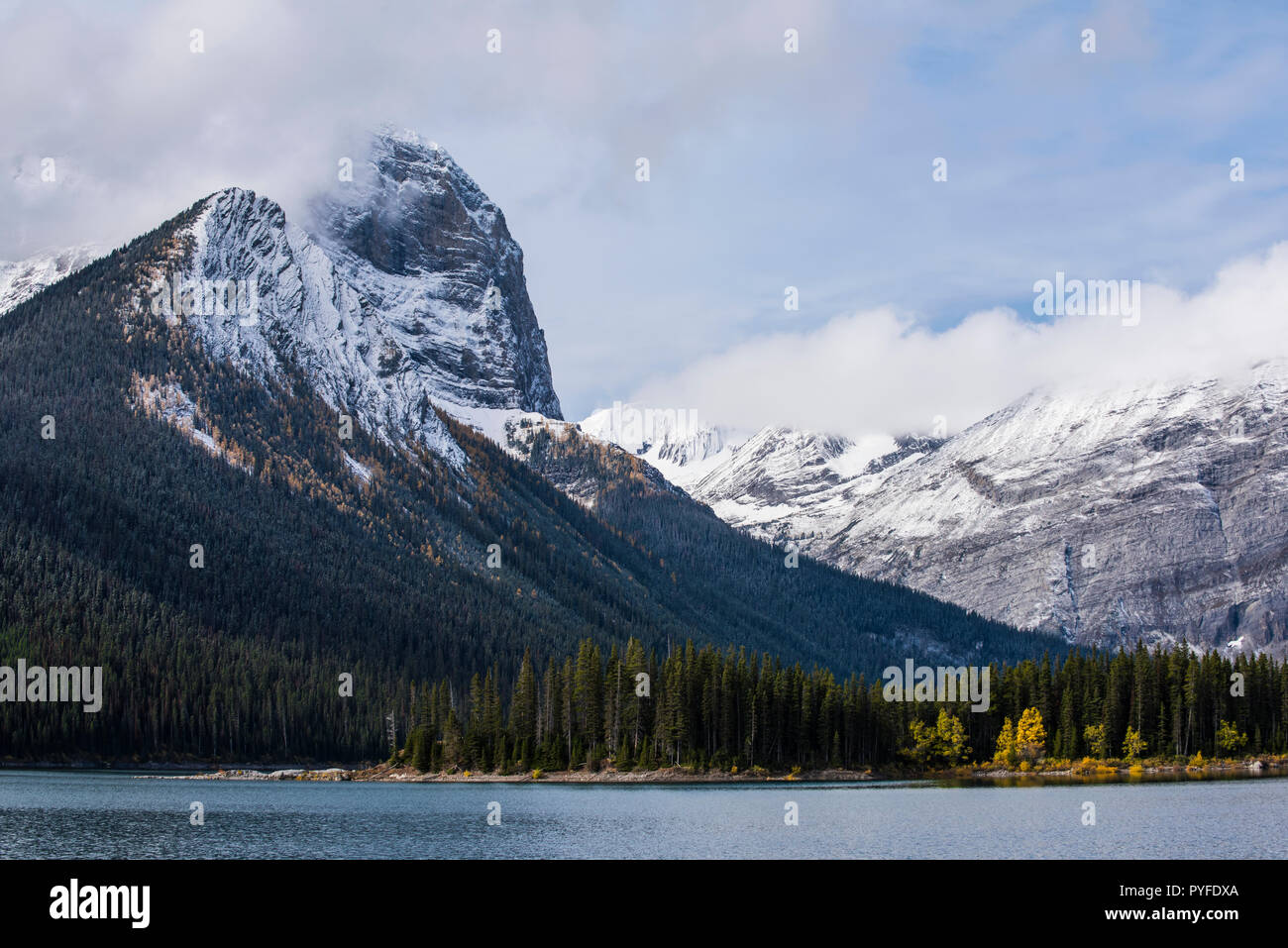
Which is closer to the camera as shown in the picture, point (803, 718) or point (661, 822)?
point (661, 822)

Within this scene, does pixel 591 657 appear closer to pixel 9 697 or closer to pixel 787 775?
pixel 787 775

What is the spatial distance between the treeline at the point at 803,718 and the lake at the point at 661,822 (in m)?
20.4

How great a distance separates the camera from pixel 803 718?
168 meters

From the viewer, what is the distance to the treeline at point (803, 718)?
16562 centimetres

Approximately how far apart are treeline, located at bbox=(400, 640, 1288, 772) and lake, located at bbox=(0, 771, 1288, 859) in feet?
67.0

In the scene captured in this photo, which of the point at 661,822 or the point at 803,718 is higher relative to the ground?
the point at 803,718

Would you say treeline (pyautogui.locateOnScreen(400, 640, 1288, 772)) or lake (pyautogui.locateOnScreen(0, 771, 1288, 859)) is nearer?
Answer: lake (pyautogui.locateOnScreen(0, 771, 1288, 859))

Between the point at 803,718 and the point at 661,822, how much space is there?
6956 centimetres

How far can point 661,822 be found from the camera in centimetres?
10144

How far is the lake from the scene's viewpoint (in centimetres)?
8269

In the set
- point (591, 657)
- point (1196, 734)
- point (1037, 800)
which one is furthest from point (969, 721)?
point (1037, 800)

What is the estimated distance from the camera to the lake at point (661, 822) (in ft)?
271

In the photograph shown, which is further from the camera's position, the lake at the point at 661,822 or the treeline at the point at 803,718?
the treeline at the point at 803,718
